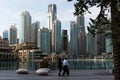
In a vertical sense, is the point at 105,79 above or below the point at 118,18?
below

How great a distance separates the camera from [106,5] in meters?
10.9

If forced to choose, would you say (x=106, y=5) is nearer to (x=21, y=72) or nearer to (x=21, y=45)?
(x=21, y=72)

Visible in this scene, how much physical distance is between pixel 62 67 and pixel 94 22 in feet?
70.1

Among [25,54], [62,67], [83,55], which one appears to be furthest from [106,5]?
[25,54]

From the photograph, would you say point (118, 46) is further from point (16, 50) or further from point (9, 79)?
point (16, 50)

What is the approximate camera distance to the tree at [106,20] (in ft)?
32.2

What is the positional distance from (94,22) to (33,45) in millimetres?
131441

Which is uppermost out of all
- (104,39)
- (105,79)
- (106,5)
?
(106,5)

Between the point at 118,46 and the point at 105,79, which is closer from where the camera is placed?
the point at 118,46

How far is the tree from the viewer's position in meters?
9.81

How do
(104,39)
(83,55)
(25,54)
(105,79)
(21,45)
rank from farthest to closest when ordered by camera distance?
(21,45) < (25,54) < (83,55) < (105,79) < (104,39)

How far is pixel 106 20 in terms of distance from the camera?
36.0ft

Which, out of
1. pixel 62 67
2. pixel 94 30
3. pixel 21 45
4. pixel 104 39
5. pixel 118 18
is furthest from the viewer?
pixel 21 45

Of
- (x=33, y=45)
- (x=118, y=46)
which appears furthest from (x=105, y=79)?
(x=33, y=45)
